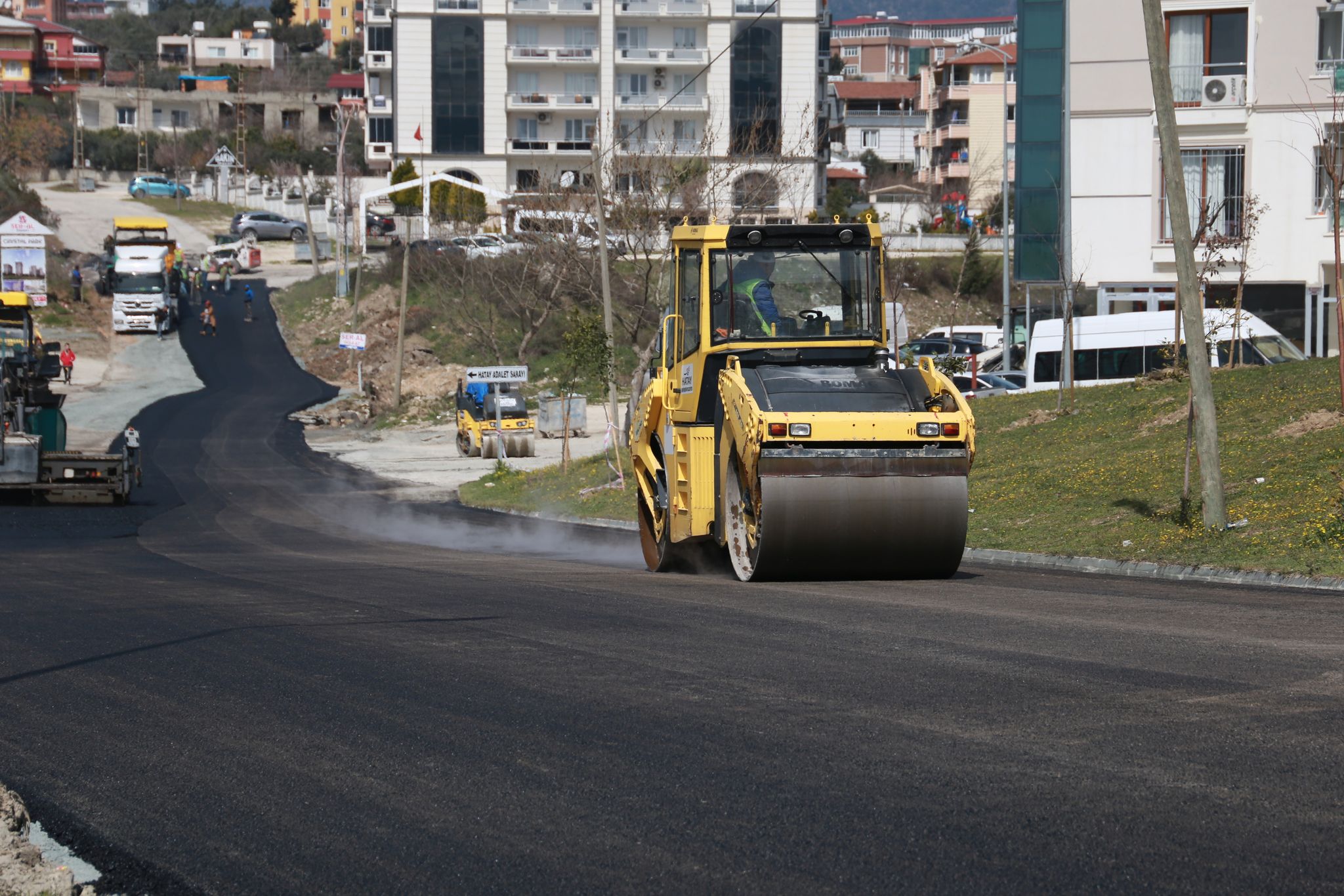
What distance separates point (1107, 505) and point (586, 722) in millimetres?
12927

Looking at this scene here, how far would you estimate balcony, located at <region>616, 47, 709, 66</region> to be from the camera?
92.1 metres

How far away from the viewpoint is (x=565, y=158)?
305 feet

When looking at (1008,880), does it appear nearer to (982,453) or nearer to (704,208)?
(982,453)

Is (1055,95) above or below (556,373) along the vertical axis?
above

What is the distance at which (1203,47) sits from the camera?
4103 centimetres

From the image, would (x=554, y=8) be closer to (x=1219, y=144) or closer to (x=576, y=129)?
(x=576, y=129)

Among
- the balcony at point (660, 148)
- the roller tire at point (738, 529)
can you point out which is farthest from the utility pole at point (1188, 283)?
the balcony at point (660, 148)

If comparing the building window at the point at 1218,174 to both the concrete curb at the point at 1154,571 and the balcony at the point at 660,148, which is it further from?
the concrete curb at the point at 1154,571

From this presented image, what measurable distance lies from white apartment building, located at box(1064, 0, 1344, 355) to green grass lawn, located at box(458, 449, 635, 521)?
15.1 m

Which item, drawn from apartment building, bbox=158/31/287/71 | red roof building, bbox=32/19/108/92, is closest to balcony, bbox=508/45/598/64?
red roof building, bbox=32/19/108/92

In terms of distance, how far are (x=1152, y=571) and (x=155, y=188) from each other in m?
117

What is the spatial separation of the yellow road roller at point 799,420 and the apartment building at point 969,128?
3644 inches

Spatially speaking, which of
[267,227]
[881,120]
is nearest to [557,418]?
[267,227]

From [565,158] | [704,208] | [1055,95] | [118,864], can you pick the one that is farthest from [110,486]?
[565,158]
